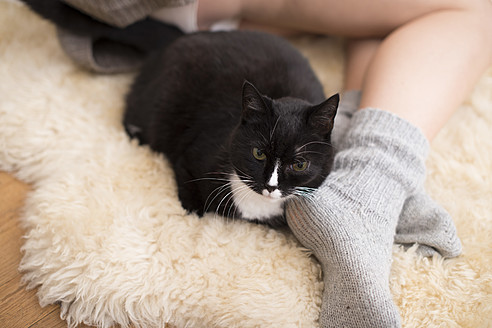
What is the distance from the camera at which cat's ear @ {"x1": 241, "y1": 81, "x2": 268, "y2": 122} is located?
75 cm

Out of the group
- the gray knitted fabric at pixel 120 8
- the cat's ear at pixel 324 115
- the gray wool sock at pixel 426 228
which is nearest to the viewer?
the cat's ear at pixel 324 115

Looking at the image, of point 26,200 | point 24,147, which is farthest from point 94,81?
point 26,200

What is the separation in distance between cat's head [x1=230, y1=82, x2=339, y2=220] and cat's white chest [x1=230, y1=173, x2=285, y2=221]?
6 centimetres

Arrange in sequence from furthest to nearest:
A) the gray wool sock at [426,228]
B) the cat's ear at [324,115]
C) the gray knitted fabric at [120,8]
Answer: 1. the gray knitted fabric at [120,8]
2. the gray wool sock at [426,228]
3. the cat's ear at [324,115]

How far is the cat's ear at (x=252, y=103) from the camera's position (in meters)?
0.75

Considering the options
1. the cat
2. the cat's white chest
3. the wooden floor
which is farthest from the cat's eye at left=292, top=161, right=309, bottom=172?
the wooden floor

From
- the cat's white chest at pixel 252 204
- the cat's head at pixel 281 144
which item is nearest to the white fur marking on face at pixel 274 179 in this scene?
the cat's head at pixel 281 144

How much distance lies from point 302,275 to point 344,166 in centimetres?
25

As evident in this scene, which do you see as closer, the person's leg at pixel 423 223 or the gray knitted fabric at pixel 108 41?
the person's leg at pixel 423 223

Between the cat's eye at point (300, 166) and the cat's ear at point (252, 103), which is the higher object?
the cat's ear at point (252, 103)

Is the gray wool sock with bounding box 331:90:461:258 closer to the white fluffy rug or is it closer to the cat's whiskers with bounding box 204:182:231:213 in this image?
the white fluffy rug

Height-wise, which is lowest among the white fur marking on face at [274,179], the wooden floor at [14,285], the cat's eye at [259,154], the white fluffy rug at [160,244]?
the wooden floor at [14,285]

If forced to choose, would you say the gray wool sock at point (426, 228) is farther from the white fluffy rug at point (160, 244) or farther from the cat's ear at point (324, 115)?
the cat's ear at point (324, 115)

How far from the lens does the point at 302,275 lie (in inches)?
32.5
